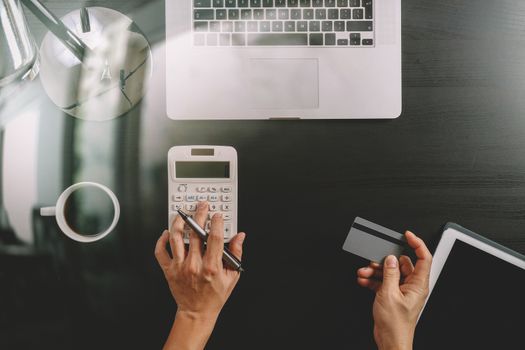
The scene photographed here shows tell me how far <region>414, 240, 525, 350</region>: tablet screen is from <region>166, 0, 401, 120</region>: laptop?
0.34 meters

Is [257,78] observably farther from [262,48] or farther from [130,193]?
[130,193]

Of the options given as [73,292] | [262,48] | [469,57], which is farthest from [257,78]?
[73,292]

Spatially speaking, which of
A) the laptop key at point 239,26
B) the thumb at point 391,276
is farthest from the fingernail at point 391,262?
the laptop key at point 239,26

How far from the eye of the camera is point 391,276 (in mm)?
671

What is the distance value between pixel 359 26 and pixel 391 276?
1.46 feet

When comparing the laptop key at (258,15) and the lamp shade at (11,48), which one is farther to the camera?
the laptop key at (258,15)

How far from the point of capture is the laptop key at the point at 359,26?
701 millimetres

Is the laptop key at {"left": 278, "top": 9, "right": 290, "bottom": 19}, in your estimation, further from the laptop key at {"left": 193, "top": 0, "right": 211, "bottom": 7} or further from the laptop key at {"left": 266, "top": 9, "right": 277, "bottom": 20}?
the laptop key at {"left": 193, "top": 0, "right": 211, "bottom": 7}

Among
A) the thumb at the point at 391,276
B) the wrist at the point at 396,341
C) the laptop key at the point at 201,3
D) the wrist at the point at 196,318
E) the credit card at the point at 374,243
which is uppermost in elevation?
the laptop key at the point at 201,3

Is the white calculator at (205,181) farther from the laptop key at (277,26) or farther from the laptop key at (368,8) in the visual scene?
the laptop key at (368,8)

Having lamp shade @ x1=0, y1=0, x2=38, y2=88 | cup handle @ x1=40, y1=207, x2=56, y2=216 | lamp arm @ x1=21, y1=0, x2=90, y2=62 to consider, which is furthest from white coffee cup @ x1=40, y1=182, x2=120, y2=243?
lamp shade @ x1=0, y1=0, x2=38, y2=88

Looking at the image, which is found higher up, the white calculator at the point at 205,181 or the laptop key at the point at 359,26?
the laptop key at the point at 359,26

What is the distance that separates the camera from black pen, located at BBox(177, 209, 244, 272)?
26.9 inches

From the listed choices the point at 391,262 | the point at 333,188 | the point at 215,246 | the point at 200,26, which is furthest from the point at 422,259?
the point at 200,26
